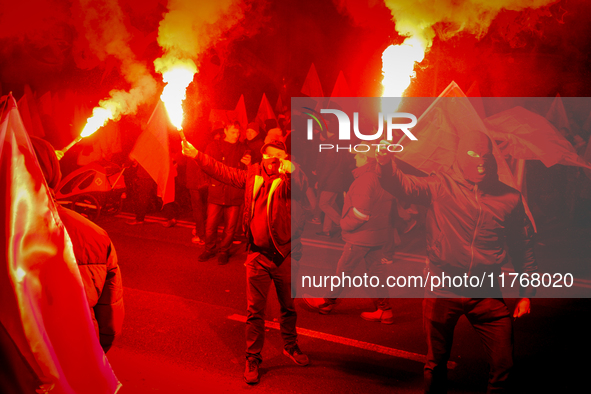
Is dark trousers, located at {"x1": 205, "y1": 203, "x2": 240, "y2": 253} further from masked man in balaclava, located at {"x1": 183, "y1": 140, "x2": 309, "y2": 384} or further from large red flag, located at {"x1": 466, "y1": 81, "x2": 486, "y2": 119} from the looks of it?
large red flag, located at {"x1": 466, "y1": 81, "x2": 486, "y2": 119}

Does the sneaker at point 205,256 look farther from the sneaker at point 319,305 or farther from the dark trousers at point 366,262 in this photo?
the dark trousers at point 366,262

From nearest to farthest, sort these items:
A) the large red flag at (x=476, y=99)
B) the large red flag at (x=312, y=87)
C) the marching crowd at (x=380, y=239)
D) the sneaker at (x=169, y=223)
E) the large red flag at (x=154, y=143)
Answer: the marching crowd at (x=380, y=239) → the large red flag at (x=154, y=143) → the sneaker at (x=169, y=223) → the large red flag at (x=476, y=99) → the large red flag at (x=312, y=87)

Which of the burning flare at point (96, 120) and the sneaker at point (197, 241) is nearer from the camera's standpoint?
the burning flare at point (96, 120)

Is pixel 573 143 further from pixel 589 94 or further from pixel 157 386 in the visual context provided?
pixel 157 386

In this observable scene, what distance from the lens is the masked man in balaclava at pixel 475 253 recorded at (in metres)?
3.03

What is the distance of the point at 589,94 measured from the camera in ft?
39.4

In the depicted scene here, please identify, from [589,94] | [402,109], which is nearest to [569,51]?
[589,94]

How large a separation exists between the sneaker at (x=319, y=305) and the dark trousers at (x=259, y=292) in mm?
1437

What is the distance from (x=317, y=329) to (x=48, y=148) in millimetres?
3805

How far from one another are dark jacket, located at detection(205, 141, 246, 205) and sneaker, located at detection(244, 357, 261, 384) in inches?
159

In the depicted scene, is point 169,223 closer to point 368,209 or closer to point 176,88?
point 368,209

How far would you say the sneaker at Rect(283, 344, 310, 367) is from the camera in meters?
4.16

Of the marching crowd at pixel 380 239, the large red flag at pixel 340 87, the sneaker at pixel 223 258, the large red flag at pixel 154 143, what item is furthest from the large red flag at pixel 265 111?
the marching crowd at pixel 380 239

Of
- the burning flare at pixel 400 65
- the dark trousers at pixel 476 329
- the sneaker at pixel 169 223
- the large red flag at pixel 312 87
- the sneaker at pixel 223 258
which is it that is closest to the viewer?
the dark trousers at pixel 476 329
